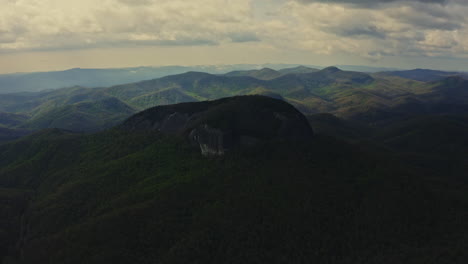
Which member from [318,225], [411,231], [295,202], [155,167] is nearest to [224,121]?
[155,167]

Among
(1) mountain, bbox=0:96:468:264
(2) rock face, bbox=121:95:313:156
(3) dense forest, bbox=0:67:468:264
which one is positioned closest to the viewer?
(1) mountain, bbox=0:96:468:264

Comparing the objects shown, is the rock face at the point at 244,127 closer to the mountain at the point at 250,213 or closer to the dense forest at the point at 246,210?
the dense forest at the point at 246,210

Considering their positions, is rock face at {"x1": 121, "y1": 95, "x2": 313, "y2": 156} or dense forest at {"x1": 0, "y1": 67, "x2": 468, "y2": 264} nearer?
dense forest at {"x1": 0, "y1": 67, "x2": 468, "y2": 264}

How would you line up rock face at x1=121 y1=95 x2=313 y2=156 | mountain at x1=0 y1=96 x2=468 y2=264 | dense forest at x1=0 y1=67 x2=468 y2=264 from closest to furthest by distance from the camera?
mountain at x1=0 y1=96 x2=468 y2=264 < dense forest at x1=0 y1=67 x2=468 y2=264 < rock face at x1=121 y1=95 x2=313 y2=156

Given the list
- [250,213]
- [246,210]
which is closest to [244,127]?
[246,210]

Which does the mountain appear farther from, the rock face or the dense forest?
the rock face

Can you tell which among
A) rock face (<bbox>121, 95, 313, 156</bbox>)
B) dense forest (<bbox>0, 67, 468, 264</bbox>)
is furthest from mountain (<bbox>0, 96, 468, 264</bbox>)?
rock face (<bbox>121, 95, 313, 156</bbox>)

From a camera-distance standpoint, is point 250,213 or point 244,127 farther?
point 244,127

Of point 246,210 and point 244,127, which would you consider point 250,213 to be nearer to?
point 246,210

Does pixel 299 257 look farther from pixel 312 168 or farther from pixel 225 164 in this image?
pixel 225 164
